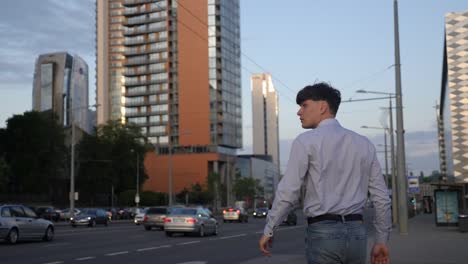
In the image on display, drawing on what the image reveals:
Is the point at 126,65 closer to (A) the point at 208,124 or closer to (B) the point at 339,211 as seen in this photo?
(A) the point at 208,124

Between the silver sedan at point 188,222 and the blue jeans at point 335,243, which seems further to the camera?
the silver sedan at point 188,222

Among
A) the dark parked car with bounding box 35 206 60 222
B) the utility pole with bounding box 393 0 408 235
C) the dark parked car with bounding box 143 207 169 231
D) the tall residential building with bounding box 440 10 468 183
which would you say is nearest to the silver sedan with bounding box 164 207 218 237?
the dark parked car with bounding box 143 207 169 231

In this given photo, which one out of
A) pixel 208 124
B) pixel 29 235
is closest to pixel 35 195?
pixel 208 124

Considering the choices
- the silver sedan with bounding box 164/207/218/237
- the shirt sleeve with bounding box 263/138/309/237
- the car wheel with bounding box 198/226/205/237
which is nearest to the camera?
the shirt sleeve with bounding box 263/138/309/237

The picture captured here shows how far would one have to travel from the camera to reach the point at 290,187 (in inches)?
166

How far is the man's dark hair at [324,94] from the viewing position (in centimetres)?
455

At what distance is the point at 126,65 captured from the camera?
133625 millimetres

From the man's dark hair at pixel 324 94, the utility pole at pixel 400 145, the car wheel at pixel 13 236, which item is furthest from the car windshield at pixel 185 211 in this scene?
the man's dark hair at pixel 324 94

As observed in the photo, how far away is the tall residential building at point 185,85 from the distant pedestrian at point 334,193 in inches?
4366

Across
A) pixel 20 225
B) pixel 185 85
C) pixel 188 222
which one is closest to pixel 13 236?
pixel 20 225

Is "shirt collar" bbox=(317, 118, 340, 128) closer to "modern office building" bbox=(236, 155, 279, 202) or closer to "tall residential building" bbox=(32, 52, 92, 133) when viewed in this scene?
"modern office building" bbox=(236, 155, 279, 202)

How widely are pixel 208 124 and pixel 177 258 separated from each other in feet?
342

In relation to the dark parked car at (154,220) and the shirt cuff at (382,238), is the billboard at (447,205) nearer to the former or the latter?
the dark parked car at (154,220)

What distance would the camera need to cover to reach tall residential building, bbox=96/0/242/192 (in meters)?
120
